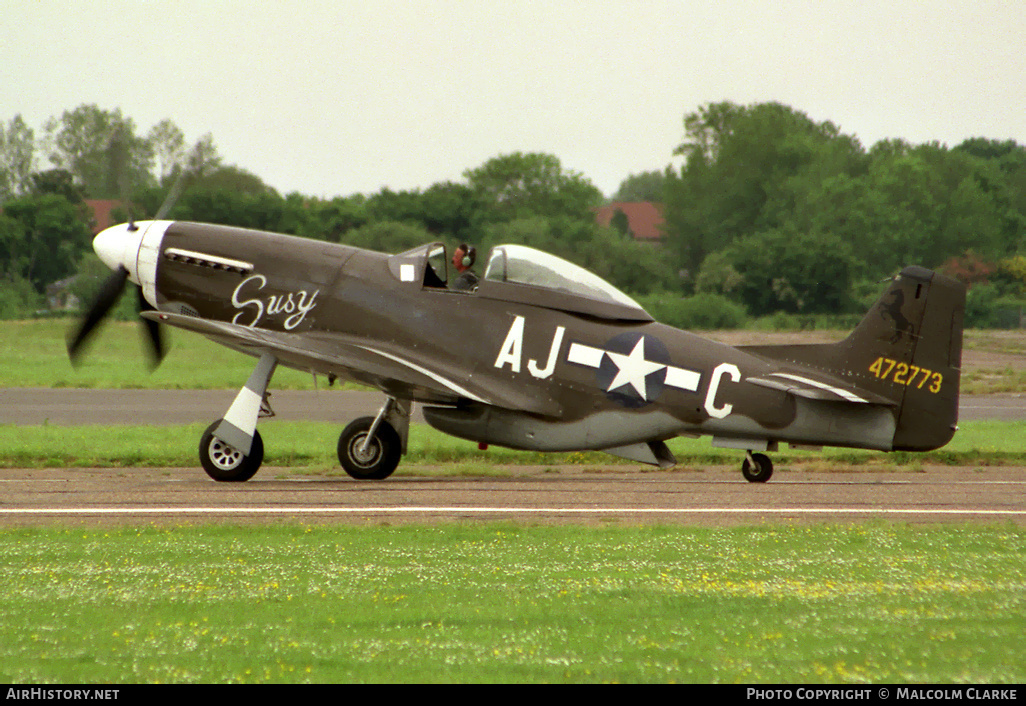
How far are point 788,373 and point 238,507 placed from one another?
21.0 ft

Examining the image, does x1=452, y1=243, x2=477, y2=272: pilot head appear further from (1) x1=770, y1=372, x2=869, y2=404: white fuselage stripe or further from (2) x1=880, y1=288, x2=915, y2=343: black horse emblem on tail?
(2) x1=880, y1=288, x2=915, y2=343: black horse emblem on tail

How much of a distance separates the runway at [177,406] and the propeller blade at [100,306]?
542 centimetres

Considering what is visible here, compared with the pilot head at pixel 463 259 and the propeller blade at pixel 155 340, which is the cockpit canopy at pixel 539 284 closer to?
the pilot head at pixel 463 259

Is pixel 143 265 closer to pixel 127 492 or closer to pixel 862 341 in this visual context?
pixel 127 492

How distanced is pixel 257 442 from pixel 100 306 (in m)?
3.08

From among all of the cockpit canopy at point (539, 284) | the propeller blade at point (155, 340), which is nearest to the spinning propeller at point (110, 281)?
the propeller blade at point (155, 340)

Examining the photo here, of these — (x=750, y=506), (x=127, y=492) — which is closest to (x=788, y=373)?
(x=750, y=506)

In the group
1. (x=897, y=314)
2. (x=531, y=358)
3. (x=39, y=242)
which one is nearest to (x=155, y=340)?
(x=531, y=358)

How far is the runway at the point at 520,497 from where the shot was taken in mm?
10422

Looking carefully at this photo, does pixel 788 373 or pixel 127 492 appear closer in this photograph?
pixel 127 492

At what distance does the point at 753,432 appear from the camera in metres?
12.9

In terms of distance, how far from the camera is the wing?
13.0 m

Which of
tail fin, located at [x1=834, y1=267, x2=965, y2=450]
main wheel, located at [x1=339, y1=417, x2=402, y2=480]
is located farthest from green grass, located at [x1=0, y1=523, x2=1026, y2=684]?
main wheel, located at [x1=339, y1=417, x2=402, y2=480]
